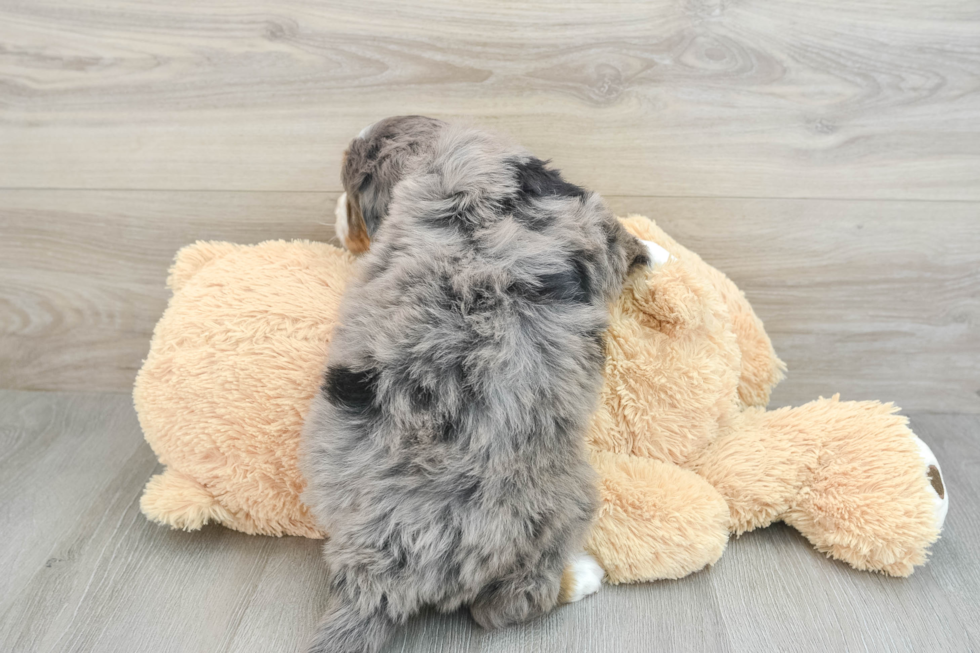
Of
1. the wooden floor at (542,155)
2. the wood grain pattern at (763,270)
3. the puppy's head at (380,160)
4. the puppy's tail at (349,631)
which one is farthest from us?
the wood grain pattern at (763,270)

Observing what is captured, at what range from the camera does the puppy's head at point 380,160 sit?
801 millimetres

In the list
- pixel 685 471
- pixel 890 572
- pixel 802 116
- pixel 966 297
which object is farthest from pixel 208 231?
pixel 966 297

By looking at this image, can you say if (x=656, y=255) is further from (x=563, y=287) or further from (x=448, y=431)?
(x=448, y=431)

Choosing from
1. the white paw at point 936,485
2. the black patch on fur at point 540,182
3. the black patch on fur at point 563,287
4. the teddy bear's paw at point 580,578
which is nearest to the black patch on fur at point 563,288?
the black patch on fur at point 563,287

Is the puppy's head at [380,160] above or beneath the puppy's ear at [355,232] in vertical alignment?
above

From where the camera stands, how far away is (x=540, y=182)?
0.78 meters

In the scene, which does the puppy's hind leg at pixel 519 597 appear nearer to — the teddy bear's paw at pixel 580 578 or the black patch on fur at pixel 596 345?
the teddy bear's paw at pixel 580 578

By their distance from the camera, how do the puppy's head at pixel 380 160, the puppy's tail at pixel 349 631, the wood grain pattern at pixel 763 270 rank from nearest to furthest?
the puppy's tail at pixel 349 631 < the puppy's head at pixel 380 160 < the wood grain pattern at pixel 763 270

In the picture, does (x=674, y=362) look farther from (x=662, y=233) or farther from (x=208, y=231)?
(x=208, y=231)

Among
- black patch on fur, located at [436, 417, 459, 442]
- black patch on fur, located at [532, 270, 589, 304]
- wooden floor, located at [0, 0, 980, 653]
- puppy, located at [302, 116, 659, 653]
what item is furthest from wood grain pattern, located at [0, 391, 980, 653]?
black patch on fur, located at [532, 270, 589, 304]

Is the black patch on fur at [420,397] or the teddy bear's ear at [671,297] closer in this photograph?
the black patch on fur at [420,397]

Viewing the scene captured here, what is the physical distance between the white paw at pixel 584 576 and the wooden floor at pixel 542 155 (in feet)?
0.12

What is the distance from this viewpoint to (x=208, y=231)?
116 cm

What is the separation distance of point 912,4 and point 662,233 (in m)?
0.49
